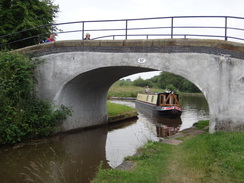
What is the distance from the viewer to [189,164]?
4973 millimetres

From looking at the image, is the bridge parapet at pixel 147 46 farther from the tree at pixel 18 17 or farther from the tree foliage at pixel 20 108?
the tree at pixel 18 17

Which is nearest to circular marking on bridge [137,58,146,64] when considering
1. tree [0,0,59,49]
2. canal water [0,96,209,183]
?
canal water [0,96,209,183]

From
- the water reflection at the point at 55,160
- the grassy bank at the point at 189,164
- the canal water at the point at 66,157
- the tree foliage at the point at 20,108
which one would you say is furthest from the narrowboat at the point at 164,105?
the grassy bank at the point at 189,164

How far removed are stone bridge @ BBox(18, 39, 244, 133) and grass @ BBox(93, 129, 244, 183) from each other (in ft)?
5.04

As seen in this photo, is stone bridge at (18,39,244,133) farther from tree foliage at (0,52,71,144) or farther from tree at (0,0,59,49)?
tree at (0,0,59,49)

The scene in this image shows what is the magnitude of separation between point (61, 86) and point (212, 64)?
227 inches

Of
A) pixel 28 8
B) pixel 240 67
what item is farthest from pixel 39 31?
pixel 240 67

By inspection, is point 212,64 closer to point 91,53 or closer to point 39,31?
point 91,53

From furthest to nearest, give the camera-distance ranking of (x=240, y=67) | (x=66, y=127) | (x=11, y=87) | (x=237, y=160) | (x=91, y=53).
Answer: (x=66, y=127) < (x=91, y=53) < (x=11, y=87) < (x=240, y=67) < (x=237, y=160)

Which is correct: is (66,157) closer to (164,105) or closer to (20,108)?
(20,108)

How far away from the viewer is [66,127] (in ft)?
34.0

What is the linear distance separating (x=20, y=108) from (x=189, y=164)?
6211 mm

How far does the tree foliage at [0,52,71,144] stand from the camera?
7.91m

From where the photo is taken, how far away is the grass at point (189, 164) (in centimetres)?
428
